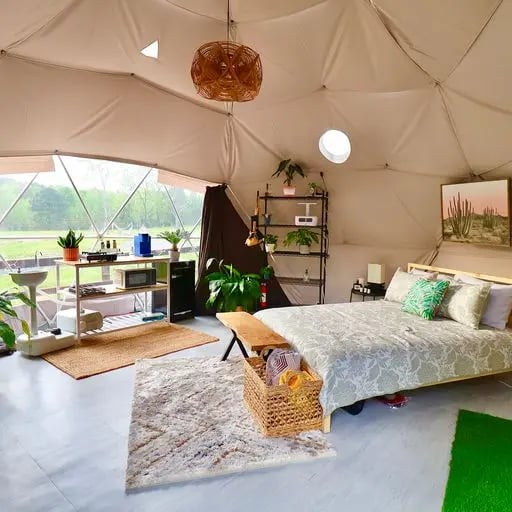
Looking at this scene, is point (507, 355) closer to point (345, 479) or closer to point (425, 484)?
point (425, 484)

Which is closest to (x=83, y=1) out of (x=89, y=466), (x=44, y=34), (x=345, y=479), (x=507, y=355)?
(x=44, y=34)

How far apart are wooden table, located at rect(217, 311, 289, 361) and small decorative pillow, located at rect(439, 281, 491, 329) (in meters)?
1.59

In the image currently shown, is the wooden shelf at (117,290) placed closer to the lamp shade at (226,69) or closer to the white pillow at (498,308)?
the lamp shade at (226,69)

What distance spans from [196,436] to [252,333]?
0.88 meters

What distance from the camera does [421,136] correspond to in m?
4.29

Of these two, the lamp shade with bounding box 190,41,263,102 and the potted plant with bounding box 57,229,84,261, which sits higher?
the lamp shade with bounding box 190,41,263,102

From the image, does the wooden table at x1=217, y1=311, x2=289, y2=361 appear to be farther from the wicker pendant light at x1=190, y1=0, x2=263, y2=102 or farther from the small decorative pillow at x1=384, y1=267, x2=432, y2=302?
the wicker pendant light at x1=190, y1=0, x2=263, y2=102

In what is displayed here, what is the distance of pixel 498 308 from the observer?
346 cm

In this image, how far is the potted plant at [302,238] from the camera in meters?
5.45

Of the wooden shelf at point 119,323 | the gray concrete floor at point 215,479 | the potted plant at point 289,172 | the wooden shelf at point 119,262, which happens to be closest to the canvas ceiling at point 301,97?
the potted plant at point 289,172

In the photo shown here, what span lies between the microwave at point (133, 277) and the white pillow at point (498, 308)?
355 cm

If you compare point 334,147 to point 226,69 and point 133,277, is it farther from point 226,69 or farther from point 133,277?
point 133,277

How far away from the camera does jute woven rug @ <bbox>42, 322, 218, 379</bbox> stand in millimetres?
3688

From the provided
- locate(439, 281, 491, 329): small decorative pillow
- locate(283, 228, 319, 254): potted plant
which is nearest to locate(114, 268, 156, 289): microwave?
locate(283, 228, 319, 254): potted plant
